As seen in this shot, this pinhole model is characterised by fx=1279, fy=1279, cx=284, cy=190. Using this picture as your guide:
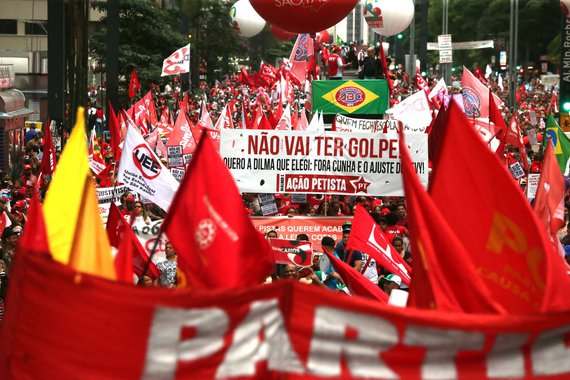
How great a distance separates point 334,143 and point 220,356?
29.7ft

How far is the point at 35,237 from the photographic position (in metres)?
5.43

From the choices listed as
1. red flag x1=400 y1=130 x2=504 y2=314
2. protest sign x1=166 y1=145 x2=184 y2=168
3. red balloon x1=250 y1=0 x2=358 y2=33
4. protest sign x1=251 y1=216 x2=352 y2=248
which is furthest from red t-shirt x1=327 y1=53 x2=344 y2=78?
red flag x1=400 y1=130 x2=504 y2=314

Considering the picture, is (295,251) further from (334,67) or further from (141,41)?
(141,41)

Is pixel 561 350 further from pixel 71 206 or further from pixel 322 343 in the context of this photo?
pixel 71 206

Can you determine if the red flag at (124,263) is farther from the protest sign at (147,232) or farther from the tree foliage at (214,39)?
the tree foliage at (214,39)

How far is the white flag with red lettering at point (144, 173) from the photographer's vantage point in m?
12.0

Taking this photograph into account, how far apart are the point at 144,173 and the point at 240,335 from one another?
7458mm

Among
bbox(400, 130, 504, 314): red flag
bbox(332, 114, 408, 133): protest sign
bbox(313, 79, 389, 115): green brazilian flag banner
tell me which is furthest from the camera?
bbox(313, 79, 389, 115): green brazilian flag banner

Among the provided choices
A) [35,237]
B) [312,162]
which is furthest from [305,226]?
[35,237]

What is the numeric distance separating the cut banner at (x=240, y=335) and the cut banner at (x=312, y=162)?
8.70 metres

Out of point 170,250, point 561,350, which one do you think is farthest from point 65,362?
point 170,250

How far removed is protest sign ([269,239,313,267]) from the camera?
10.9 m

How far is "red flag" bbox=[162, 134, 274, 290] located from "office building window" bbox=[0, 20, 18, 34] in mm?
62889

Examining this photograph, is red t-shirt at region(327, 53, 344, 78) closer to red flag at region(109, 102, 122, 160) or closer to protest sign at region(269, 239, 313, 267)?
red flag at region(109, 102, 122, 160)
